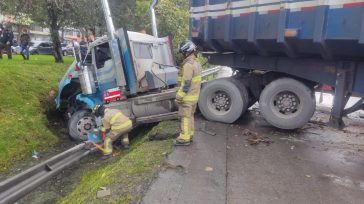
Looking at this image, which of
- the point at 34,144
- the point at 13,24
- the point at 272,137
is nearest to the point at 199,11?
the point at 272,137

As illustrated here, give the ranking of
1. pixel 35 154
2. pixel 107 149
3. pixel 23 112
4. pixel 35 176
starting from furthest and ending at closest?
pixel 23 112, pixel 35 154, pixel 107 149, pixel 35 176

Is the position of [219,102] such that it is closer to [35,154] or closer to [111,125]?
[111,125]

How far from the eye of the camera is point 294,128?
701 centimetres

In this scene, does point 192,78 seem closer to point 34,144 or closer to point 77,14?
point 34,144

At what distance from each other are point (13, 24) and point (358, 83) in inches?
536

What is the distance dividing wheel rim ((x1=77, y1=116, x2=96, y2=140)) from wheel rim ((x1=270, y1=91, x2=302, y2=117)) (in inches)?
162

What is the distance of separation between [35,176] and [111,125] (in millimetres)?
1837

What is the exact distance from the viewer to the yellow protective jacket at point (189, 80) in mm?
6043

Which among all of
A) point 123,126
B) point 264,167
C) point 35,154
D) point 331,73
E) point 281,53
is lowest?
point 35,154

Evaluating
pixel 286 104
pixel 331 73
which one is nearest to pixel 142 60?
pixel 286 104

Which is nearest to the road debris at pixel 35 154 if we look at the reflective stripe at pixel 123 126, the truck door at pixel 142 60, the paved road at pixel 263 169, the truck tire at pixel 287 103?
the reflective stripe at pixel 123 126

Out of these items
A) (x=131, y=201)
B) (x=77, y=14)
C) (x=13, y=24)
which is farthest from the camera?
(x=13, y=24)

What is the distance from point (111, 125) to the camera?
7438mm

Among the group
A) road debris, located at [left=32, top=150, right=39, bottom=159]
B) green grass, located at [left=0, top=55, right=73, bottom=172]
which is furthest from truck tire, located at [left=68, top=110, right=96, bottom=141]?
road debris, located at [left=32, top=150, right=39, bottom=159]
